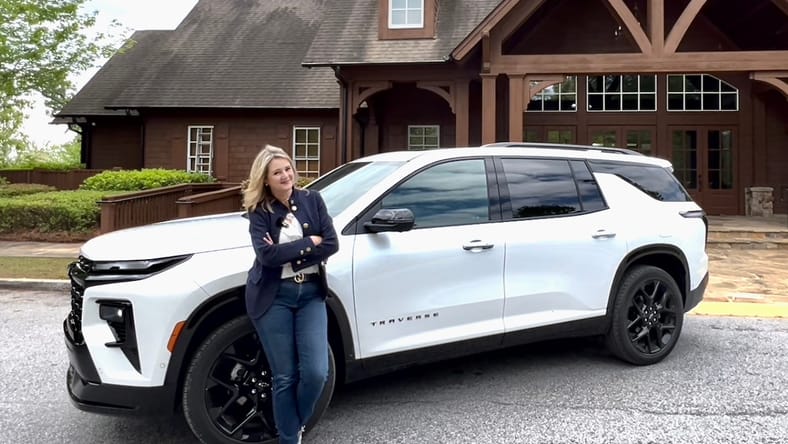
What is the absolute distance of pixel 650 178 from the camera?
15.9 feet

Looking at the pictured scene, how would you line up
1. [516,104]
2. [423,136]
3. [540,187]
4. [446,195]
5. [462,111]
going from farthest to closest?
1. [423,136]
2. [462,111]
3. [516,104]
4. [540,187]
5. [446,195]

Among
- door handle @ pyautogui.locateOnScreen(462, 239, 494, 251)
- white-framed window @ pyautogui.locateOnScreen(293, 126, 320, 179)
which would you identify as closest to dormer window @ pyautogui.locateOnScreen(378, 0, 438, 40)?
white-framed window @ pyautogui.locateOnScreen(293, 126, 320, 179)

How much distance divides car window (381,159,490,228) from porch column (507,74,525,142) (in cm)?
796

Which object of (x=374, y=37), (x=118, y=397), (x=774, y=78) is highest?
(x=374, y=37)

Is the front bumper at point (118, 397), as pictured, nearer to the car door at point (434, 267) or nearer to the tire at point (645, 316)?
the car door at point (434, 267)

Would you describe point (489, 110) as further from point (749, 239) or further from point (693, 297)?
point (693, 297)

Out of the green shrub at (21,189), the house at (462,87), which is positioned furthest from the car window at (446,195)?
the green shrub at (21,189)

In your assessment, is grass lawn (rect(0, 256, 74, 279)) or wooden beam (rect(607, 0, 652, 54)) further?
wooden beam (rect(607, 0, 652, 54))

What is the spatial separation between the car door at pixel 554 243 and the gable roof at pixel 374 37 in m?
8.77

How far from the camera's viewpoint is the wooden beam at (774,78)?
11.3 m

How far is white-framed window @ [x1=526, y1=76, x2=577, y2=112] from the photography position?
51.6ft

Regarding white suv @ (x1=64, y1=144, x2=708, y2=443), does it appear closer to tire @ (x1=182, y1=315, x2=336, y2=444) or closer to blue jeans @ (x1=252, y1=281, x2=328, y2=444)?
tire @ (x1=182, y1=315, x2=336, y2=444)

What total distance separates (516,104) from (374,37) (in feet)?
14.3

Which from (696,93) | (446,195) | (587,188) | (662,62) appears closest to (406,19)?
(662,62)
